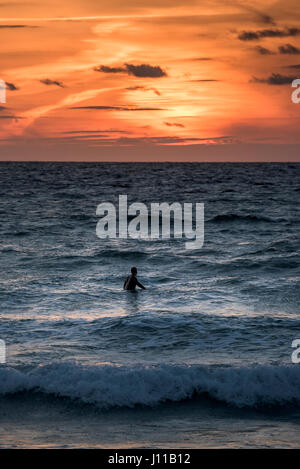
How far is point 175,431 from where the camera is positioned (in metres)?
8.38

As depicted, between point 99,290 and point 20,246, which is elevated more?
point 20,246

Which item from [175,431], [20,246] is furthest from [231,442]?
[20,246]

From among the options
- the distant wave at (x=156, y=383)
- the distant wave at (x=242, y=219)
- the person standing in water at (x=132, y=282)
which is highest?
the distant wave at (x=242, y=219)

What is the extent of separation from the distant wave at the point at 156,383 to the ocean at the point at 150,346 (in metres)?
0.02

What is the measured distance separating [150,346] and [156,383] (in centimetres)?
265

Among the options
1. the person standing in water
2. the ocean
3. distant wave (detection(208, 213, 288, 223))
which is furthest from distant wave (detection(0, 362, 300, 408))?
distant wave (detection(208, 213, 288, 223))

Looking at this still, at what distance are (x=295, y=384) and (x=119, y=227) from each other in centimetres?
2774

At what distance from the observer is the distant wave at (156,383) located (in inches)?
379

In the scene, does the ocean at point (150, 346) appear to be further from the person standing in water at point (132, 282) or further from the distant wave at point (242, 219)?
the distant wave at point (242, 219)

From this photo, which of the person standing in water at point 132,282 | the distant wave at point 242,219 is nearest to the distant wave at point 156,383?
the person standing in water at point 132,282

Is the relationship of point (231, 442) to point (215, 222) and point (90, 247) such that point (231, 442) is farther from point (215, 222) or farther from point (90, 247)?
point (215, 222)

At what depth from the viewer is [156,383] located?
10016 mm

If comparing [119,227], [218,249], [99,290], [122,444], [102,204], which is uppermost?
[102,204]

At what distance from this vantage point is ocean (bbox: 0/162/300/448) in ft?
28.1
